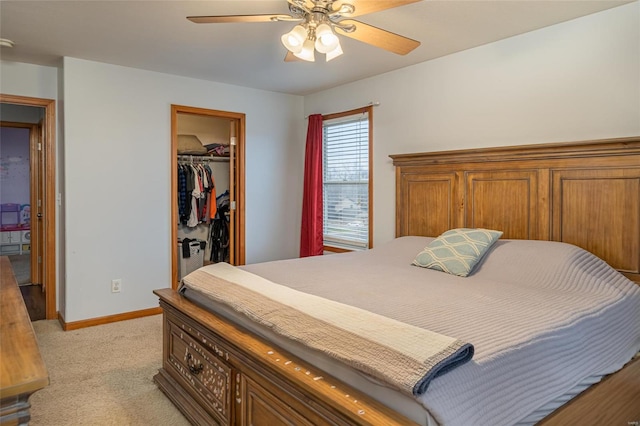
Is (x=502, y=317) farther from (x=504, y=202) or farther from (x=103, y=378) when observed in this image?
(x=103, y=378)

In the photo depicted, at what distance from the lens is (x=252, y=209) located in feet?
15.3

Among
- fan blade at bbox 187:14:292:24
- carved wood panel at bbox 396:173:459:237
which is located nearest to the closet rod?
carved wood panel at bbox 396:173:459:237

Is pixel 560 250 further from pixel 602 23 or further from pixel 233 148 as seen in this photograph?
pixel 233 148

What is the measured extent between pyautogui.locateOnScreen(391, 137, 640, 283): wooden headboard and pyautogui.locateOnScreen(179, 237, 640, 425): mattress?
0.74ft

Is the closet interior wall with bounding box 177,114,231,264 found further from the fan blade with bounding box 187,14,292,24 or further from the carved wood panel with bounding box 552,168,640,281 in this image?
the carved wood panel with bounding box 552,168,640,281

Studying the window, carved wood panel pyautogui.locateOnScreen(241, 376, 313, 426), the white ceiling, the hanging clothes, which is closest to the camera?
carved wood panel pyautogui.locateOnScreen(241, 376, 313, 426)

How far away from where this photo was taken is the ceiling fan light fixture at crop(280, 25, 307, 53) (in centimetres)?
195

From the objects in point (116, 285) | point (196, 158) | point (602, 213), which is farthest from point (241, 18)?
point (196, 158)

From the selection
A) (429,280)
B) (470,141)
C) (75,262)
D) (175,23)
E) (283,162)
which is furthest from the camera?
(283,162)

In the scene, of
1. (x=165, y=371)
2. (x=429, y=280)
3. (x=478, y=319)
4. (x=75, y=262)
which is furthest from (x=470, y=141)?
(x=75, y=262)

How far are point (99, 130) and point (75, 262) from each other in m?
1.19

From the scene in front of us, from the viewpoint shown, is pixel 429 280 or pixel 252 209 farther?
pixel 252 209

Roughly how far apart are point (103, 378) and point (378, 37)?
270cm

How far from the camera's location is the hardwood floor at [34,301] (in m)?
3.96
